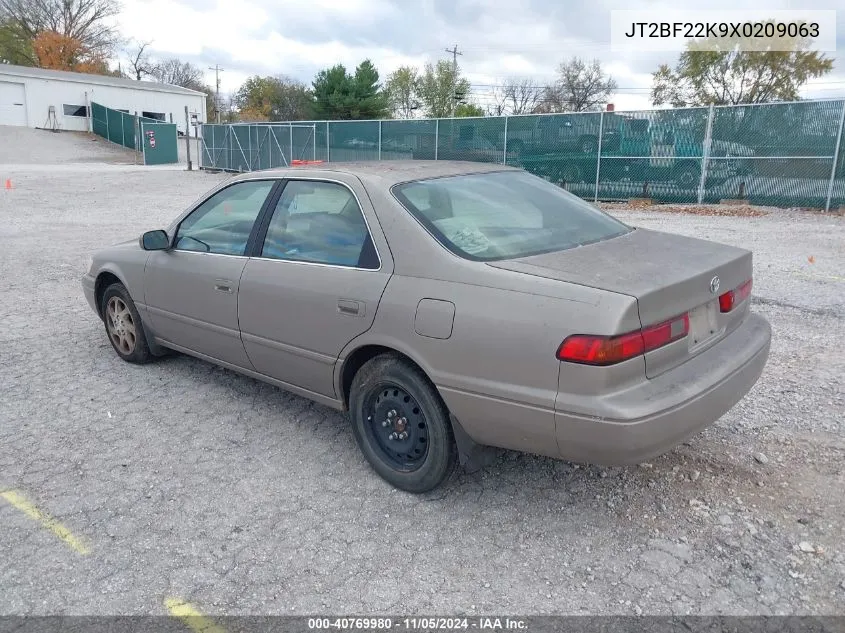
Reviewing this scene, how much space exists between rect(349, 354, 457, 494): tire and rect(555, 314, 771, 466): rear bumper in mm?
604

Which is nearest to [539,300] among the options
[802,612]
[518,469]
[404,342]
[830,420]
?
[404,342]

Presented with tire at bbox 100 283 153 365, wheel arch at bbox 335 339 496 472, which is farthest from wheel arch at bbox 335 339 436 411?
tire at bbox 100 283 153 365

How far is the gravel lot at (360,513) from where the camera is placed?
258 centimetres

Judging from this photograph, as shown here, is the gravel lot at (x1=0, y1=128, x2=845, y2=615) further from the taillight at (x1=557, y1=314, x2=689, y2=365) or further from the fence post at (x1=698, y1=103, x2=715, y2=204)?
the fence post at (x1=698, y1=103, x2=715, y2=204)

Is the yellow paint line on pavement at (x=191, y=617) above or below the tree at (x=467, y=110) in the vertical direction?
below

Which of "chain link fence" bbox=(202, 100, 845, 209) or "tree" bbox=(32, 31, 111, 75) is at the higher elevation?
"tree" bbox=(32, 31, 111, 75)

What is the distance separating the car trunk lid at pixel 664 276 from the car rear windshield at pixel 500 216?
164 millimetres

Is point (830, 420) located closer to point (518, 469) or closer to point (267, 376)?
point (518, 469)

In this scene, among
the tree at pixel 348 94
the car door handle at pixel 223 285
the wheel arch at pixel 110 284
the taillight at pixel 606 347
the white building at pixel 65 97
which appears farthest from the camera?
the tree at pixel 348 94

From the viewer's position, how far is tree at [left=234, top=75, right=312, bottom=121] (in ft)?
229

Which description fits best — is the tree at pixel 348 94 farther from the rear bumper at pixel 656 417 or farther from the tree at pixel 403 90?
the rear bumper at pixel 656 417

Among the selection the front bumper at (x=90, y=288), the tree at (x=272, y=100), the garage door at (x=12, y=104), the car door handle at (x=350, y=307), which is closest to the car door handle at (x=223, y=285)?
the car door handle at (x=350, y=307)

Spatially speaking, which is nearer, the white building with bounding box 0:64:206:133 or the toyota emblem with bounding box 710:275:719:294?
the toyota emblem with bounding box 710:275:719:294

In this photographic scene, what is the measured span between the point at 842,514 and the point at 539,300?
173 cm
